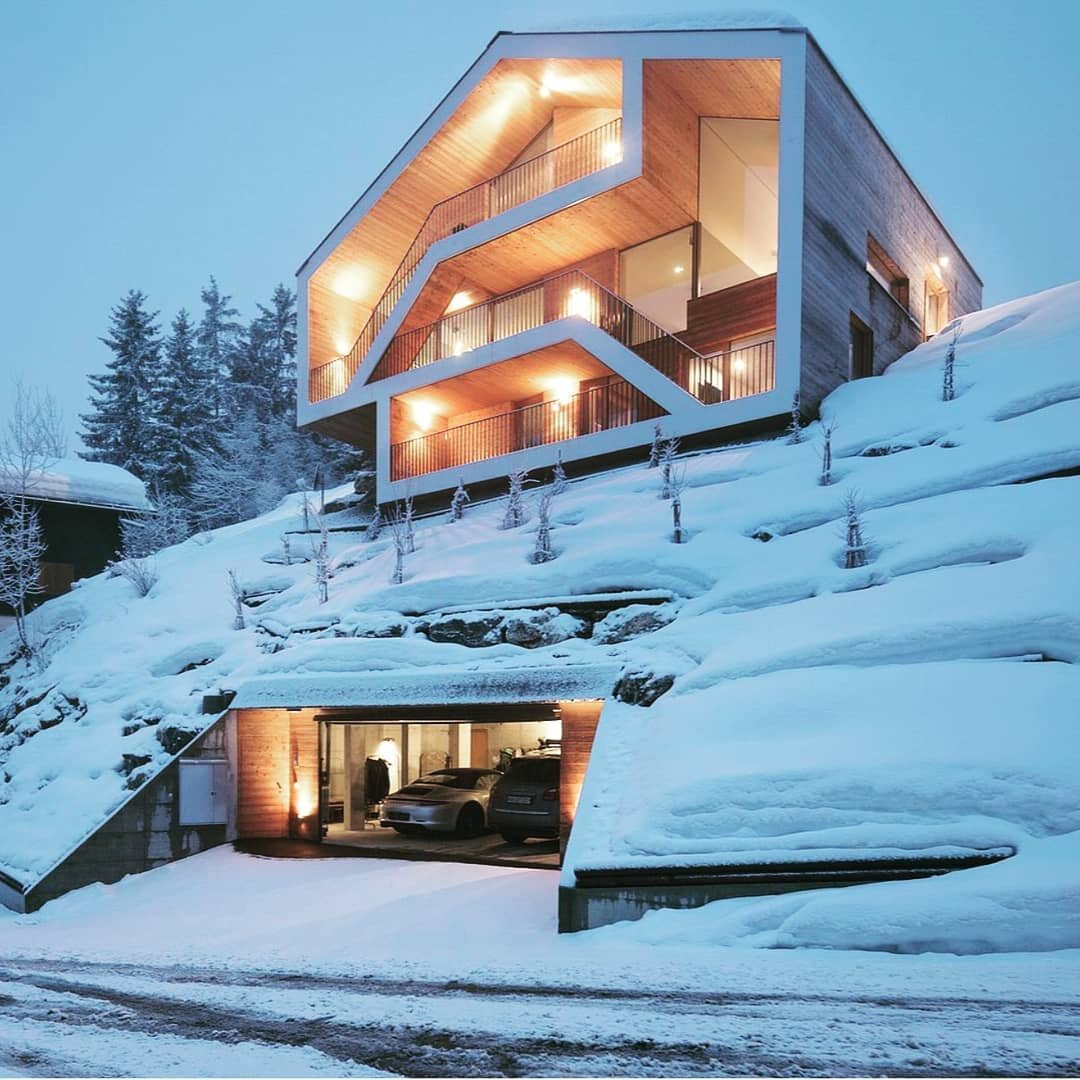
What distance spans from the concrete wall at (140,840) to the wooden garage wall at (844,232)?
12817mm

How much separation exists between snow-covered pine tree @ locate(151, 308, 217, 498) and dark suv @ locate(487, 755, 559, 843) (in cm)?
3443

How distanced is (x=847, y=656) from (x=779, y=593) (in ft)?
8.13

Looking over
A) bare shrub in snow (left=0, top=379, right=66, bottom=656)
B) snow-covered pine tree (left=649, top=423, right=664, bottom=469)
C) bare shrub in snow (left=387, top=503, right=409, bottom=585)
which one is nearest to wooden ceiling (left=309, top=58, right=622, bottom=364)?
bare shrub in snow (left=387, top=503, right=409, bottom=585)

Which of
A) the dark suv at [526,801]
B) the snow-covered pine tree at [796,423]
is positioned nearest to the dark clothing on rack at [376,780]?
the dark suv at [526,801]

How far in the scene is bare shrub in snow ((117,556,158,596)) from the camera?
2088cm

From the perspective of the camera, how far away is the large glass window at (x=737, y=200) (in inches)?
843

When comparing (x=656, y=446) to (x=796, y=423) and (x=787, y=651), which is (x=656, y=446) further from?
(x=787, y=651)

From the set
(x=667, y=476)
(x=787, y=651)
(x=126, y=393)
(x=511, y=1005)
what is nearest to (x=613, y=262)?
(x=667, y=476)

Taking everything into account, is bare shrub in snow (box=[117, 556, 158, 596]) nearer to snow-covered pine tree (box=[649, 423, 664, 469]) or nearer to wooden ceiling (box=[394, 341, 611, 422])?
wooden ceiling (box=[394, 341, 611, 422])

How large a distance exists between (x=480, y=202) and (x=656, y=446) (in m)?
9.78

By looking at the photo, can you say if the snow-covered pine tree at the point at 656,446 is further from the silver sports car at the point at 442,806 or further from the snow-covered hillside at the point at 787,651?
the silver sports car at the point at 442,806

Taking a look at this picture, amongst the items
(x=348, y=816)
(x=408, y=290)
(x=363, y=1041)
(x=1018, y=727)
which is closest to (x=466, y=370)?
(x=408, y=290)

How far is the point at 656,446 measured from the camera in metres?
18.4

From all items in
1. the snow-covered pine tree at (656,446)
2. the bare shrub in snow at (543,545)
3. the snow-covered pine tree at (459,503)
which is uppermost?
the snow-covered pine tree at (656,446)
